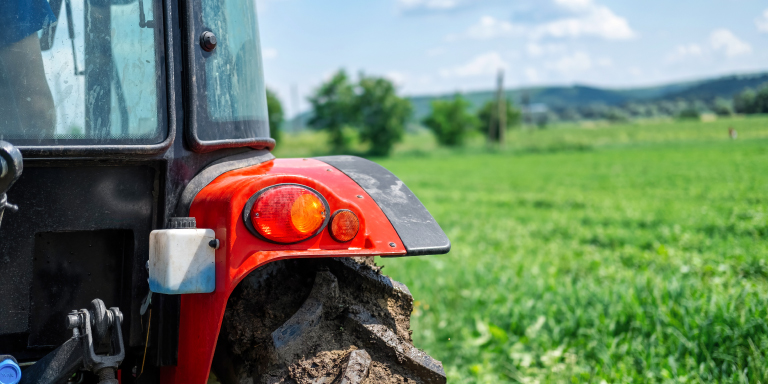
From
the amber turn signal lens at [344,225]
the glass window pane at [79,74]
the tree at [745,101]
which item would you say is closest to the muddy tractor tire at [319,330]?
the amber turn signal lens at [344,225]

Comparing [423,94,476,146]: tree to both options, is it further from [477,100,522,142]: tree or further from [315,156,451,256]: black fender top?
[315,156,451,256]: black fender top

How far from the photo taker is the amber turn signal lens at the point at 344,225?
162cm

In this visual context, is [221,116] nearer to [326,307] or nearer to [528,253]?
[326,307]

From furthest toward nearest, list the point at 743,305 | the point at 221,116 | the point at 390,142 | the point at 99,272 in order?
1. the point at 390,142
2. the point at 743,305
3. the point at 221,116
4. the point at 99,272

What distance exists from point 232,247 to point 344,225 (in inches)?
11.8

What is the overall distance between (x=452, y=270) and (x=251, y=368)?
4.67 m

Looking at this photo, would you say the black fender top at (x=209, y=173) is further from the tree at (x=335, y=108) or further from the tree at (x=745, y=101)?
the tree at (x=335, y=108)

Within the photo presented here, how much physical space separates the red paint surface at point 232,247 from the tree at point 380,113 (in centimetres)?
5537

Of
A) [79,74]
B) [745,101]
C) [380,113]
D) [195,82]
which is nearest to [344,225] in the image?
[195,82]

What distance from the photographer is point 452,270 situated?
6219mm

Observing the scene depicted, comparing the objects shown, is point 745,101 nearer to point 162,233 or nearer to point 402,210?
point 402,210

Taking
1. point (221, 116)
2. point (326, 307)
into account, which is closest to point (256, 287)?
point (326, 307)

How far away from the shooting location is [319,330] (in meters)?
1.68

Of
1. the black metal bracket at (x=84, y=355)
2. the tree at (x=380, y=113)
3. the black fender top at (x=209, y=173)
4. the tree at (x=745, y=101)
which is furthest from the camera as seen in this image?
the tree at (x=380, y=113)
